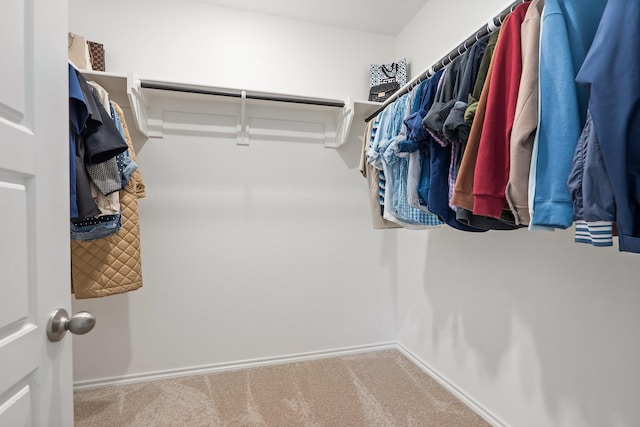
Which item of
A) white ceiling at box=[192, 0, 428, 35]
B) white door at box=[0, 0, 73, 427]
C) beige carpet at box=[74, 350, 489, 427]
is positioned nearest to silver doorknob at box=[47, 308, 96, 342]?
white door at box=[0, 0, 73, 427]

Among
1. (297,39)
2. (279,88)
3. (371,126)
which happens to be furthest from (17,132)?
(297,39)

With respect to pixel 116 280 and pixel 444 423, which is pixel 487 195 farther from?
pixel 116 280

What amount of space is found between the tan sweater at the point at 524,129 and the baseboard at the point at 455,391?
4.03 feet

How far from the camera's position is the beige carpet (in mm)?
1515

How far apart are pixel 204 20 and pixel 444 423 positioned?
2.69 m

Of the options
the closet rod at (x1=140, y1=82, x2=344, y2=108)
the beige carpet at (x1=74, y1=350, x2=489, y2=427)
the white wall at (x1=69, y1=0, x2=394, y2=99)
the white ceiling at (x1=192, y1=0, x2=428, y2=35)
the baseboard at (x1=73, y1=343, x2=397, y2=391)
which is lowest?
the beige carpet at (x1=74, y1=350, x2=489, y2=427)

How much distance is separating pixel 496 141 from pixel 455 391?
58.6 inches

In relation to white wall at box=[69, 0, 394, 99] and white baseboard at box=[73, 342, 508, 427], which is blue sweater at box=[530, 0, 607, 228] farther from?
white wall at box=[69, 0, 394, 99]

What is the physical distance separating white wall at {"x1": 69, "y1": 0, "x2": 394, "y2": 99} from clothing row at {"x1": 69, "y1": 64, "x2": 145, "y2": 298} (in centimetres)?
59

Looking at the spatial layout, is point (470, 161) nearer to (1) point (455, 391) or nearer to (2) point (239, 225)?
(1) point (455, 391)

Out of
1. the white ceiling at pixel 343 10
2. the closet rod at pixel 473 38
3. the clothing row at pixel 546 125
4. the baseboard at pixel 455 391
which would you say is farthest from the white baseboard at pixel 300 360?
the white ceiling at pixel 343 10

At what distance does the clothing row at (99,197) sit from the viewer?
1193 millimetres

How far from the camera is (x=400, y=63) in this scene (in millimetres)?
2119

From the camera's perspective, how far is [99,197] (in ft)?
4.33
